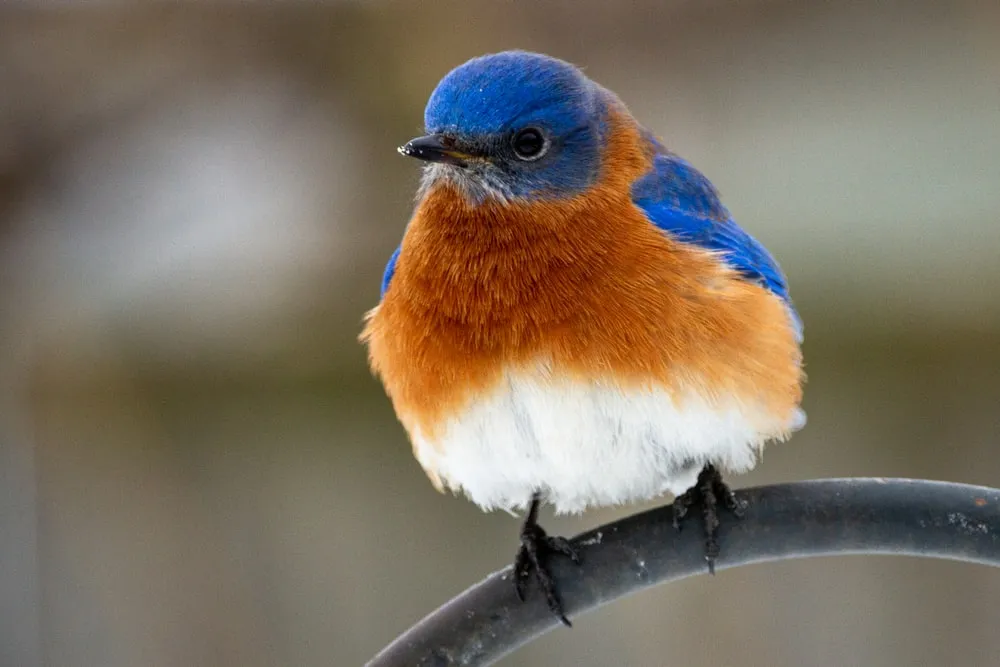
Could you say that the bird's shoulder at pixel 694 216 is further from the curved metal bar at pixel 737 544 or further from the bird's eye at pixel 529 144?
the curved metal bar at pixel 737 544

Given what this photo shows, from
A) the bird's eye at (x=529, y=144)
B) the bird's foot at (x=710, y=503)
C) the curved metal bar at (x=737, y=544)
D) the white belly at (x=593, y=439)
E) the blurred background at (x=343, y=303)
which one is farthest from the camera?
the blurred background at (x=343, y=303)

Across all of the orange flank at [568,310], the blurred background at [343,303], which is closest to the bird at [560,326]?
the orange flank at [568,310]

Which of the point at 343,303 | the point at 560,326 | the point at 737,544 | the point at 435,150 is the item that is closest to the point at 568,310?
the point at 560,326

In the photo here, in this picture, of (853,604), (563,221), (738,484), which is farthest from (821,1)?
(563,221)

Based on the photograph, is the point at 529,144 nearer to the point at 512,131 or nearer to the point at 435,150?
the point at 512,131

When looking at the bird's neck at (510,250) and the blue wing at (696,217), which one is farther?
the blue wing at (696,217)

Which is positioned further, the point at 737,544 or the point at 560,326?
the point at 560,326

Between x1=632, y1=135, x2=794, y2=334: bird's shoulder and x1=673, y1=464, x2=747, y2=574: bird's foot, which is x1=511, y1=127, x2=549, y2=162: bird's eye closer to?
x1=632, y1=135, x2=794, y2=334: bird's shoulder
